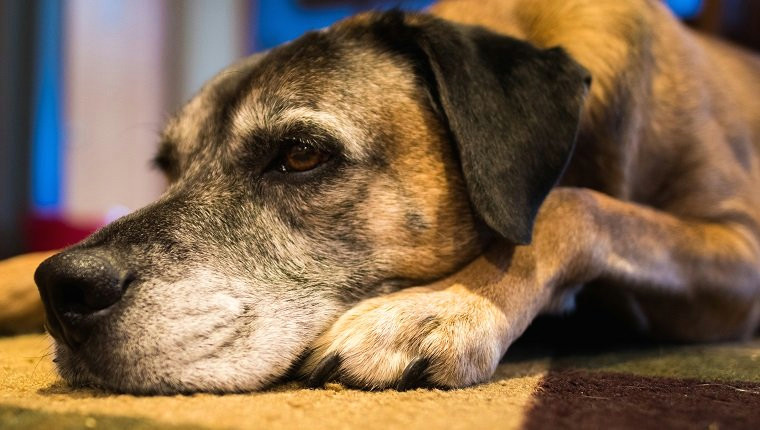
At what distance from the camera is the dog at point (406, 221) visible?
4.30ft

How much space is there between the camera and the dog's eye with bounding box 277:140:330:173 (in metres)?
1.59

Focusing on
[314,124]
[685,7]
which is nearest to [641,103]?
[314,124]

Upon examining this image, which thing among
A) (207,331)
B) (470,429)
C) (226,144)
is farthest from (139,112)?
(470,429)

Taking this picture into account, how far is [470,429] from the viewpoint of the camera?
39.1 inches

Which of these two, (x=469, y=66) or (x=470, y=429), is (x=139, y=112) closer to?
(x=469, y=66)

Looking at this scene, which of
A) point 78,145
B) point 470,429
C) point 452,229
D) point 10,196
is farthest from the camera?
point 78,145

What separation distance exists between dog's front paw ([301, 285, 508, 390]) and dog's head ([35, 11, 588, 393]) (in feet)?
0.31

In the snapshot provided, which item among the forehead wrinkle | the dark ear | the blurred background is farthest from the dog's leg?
the blurred background

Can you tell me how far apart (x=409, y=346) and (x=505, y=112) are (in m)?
0.57

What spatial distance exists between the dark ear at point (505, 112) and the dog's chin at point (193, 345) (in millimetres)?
472

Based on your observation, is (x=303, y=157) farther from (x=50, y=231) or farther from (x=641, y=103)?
(x=50, y=231)

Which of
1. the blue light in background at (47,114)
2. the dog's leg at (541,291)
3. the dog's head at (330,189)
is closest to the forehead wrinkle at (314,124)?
the dog's head at (330,189)

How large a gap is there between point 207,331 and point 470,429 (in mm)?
537

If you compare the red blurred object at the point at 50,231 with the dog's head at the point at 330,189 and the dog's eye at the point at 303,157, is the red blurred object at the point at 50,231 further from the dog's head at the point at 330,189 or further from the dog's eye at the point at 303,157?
the dog's eye at the point at 303,157
